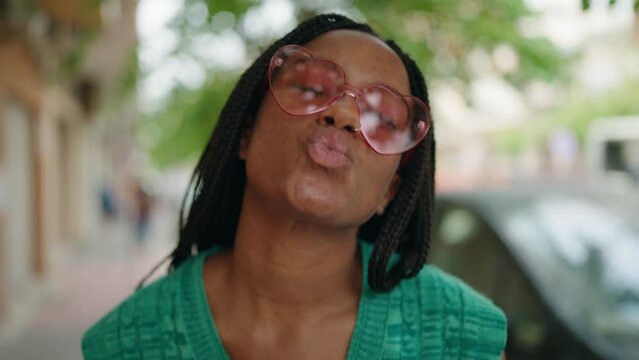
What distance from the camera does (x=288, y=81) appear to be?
56.6 inches

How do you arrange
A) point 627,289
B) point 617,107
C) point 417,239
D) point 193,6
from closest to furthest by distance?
1. point 417,239
2. point 627,289
3. point 193,6
4. point 617,107

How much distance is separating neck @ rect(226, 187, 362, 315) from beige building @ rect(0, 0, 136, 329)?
2.75 m

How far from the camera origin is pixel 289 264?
1.49 m

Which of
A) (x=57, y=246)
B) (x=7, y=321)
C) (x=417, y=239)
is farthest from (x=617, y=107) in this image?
(x=417, y=239)

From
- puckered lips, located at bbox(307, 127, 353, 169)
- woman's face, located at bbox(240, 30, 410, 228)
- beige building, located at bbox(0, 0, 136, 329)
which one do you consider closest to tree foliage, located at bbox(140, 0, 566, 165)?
beige building, located at bbox(0, 0, 136, 329)

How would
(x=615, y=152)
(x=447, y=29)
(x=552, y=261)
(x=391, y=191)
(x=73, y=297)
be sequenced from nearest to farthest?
(x=391, y=191), (x=552, y=261), (x=447, y=29), (x=73, y=297), (x=615, y=152)

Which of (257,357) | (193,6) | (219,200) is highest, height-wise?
(193,6)

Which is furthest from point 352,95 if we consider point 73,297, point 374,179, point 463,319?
point 73,297

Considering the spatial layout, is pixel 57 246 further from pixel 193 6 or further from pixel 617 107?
pixel 617 107

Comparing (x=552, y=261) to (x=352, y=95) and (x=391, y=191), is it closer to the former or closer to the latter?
(x=391, y=191)

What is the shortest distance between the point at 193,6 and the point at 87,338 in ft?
10.2

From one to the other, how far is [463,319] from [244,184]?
571mm

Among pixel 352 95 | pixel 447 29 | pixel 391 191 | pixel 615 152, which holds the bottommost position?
pixel 615 152

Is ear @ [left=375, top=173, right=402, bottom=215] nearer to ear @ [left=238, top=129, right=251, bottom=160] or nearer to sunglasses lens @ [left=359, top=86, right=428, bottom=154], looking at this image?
sunglasses lens @ [left=359, top=86, right=428, bottom=154]
